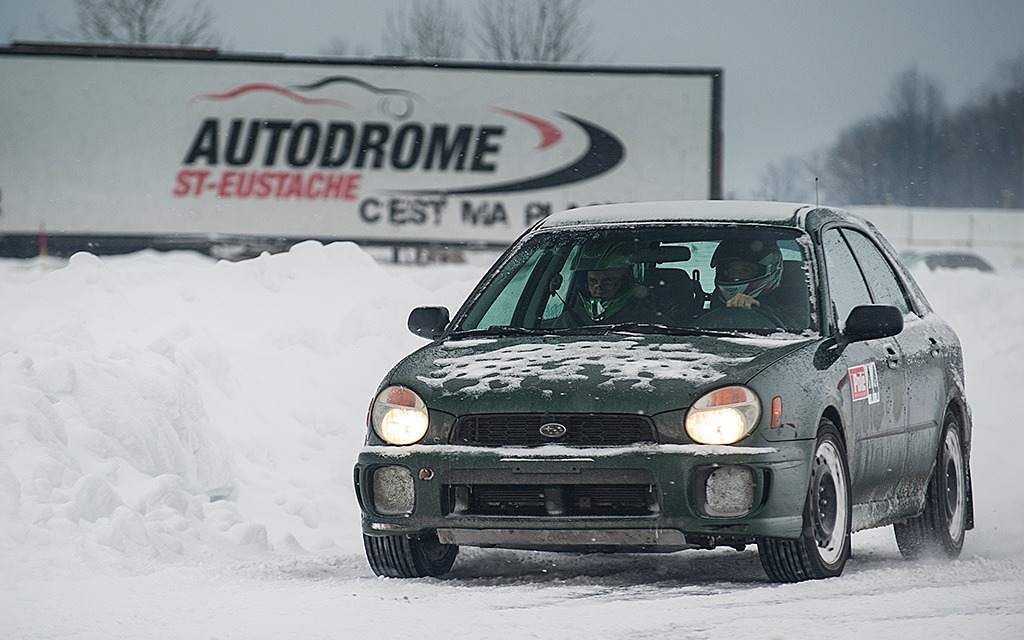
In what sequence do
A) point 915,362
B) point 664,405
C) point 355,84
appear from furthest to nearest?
1. point 355,84
2. point 915,362
3. point 664,405

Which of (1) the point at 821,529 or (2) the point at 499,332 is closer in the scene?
(1) the point at 821,529

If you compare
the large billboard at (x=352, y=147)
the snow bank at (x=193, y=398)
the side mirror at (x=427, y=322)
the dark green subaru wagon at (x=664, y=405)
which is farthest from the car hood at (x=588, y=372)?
the large billboard at (x=352, y=147)

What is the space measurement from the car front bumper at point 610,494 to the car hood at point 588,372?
0.16 m

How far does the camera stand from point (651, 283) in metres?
7.15

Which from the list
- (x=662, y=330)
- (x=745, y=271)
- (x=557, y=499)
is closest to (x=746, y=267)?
(x=745, y=271)

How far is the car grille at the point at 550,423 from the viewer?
6.07 meters

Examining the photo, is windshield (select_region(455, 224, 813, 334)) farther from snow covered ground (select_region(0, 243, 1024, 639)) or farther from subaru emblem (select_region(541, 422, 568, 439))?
snow covered ground (select_region(0, 243, 1024, 639))

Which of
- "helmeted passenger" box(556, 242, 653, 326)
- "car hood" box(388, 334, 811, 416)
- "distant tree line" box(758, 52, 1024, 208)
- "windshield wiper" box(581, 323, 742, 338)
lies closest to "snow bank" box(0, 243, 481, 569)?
"car hood" box(388, 334, 811, 416)

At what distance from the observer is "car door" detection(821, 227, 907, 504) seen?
670cm

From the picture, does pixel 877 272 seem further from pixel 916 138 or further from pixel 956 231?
pixel 916 138

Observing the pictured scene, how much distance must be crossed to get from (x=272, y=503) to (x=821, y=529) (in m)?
4.82

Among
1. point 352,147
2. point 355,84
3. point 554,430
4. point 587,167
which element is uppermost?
point 355,84

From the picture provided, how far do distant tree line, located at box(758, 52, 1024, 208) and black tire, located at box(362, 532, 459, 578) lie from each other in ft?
238

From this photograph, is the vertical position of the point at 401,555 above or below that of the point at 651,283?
below
